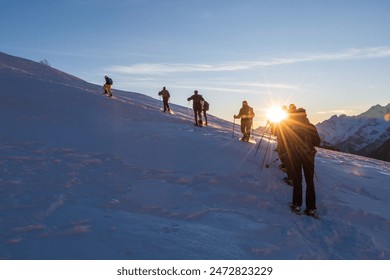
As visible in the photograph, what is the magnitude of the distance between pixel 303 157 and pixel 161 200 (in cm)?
357

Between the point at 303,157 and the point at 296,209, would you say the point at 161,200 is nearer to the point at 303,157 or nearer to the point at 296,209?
the point at 296,209

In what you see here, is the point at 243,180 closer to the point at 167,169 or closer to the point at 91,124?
the point at 167,169

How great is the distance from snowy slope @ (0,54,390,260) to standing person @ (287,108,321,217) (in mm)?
374

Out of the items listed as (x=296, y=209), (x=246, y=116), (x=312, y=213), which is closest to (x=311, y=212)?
(x=312, y=213)

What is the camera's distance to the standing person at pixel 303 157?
9.12 meters

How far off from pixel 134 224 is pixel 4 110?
1215 cm

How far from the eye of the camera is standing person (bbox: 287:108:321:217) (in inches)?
359

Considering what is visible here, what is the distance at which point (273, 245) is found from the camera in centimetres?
714

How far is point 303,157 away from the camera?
30.2 ft

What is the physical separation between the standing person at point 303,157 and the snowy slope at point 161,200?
0.37 meters

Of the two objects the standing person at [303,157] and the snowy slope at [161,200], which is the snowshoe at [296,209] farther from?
the snowy slope at [161,200]

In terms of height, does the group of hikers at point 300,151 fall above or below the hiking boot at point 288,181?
above

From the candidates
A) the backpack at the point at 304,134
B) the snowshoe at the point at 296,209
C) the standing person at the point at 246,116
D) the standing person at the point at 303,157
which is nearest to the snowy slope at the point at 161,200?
the snowshoe at the point at 296,209
